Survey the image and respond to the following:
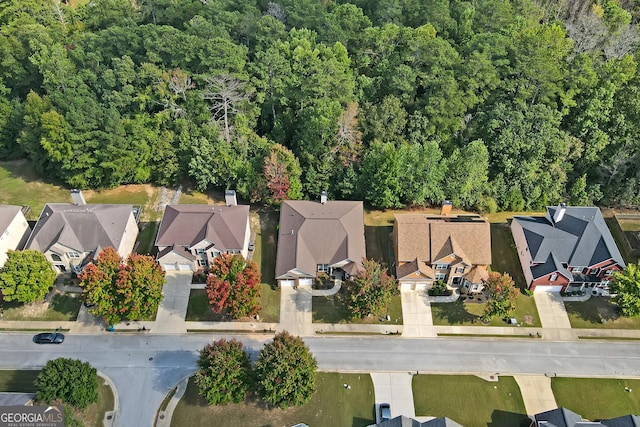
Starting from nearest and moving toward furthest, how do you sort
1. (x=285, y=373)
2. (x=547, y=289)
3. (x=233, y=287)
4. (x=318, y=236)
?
(x=285, y=373), (x=233, y=287), (x=547, y=289), (x=318, y=236)

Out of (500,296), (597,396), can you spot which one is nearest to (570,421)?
(597,396)

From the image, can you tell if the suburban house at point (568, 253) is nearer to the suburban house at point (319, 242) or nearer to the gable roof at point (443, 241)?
the gable roof at point (443, 241)

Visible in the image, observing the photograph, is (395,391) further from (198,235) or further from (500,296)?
(198,235)

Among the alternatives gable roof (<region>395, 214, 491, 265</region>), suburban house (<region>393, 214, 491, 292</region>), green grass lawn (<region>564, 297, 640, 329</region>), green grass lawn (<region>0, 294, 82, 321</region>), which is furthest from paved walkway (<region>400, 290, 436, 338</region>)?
green grass lawn (<region>0, 294, 82, 321</region>)

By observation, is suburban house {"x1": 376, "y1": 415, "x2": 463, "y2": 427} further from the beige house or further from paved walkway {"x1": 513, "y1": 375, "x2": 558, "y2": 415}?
A: the beige house

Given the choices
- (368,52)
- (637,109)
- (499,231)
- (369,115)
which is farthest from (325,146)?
(637,109)
